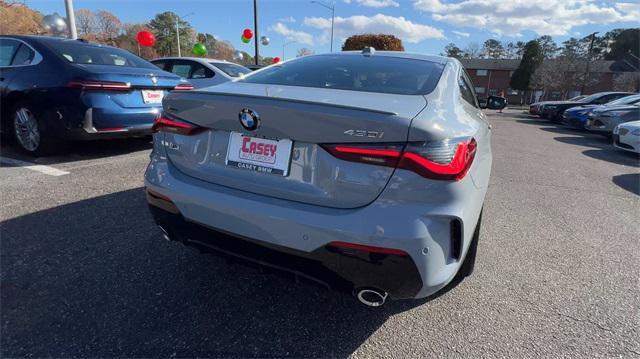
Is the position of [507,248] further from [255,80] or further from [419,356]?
[255,80]

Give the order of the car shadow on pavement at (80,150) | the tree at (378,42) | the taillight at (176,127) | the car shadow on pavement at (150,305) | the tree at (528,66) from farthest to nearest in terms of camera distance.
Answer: the tree at (528,66) → the tree at (378,42) → the car shadow on pavement at (80,150) → the taillight at (176,127) → the car shadow on pavement at (150,305)

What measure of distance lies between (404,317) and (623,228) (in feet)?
10.0

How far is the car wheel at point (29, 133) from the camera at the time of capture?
182 inches

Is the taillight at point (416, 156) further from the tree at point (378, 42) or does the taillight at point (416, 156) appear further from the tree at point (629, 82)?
the tree at point (629, 82)

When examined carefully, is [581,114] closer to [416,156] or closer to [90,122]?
[416,156]

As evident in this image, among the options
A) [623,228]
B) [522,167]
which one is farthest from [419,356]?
[522,167]

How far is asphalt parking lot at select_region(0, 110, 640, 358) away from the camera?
1858 millimetres

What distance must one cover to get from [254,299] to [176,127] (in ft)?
3.55

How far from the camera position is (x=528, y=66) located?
5316 centimetres

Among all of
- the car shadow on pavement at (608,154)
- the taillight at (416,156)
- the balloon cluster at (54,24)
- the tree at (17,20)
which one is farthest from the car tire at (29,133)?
the tree at (17,20)

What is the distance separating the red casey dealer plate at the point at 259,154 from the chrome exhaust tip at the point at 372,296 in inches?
25.5

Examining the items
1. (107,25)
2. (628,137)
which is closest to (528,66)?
(628,137)

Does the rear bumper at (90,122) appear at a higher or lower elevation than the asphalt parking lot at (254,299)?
higher

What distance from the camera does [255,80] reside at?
8.04 feet
